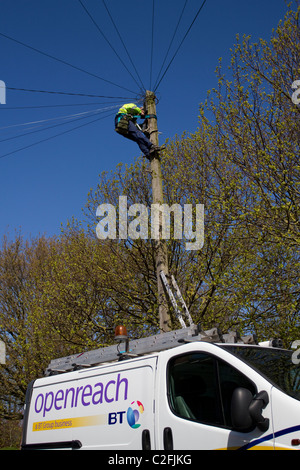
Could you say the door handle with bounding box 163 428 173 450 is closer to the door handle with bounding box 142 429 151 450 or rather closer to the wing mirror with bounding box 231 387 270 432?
the door handle with bounding box 142 429 151 450

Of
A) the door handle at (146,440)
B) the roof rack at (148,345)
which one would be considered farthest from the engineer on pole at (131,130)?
the door handle at (146,440)

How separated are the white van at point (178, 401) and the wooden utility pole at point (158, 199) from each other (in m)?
3.58

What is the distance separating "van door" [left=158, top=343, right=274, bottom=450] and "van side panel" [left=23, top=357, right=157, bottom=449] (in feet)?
0.88

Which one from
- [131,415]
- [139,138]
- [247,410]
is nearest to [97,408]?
[131,415]

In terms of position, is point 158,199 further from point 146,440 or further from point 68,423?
point 146,440

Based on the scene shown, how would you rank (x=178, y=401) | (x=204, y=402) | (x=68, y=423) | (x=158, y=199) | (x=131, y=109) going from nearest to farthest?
(x=204, y=402) < (x=178, y=401) < (x=68, y=423) < (x=158, y=199) < (x=131, y=109)

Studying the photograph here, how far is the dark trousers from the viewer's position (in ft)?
35.2

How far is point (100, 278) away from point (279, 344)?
976 centimetres

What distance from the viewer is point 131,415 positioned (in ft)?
17.2

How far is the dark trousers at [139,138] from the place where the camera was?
10.7m

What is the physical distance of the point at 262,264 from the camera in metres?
11.9

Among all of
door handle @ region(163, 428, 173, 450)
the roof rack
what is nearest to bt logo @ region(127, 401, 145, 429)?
door handle @ region(163, 428, 173, 450)

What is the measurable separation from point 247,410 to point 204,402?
73 cm

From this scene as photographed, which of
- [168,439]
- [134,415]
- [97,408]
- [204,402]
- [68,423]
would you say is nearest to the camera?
[204,402]
